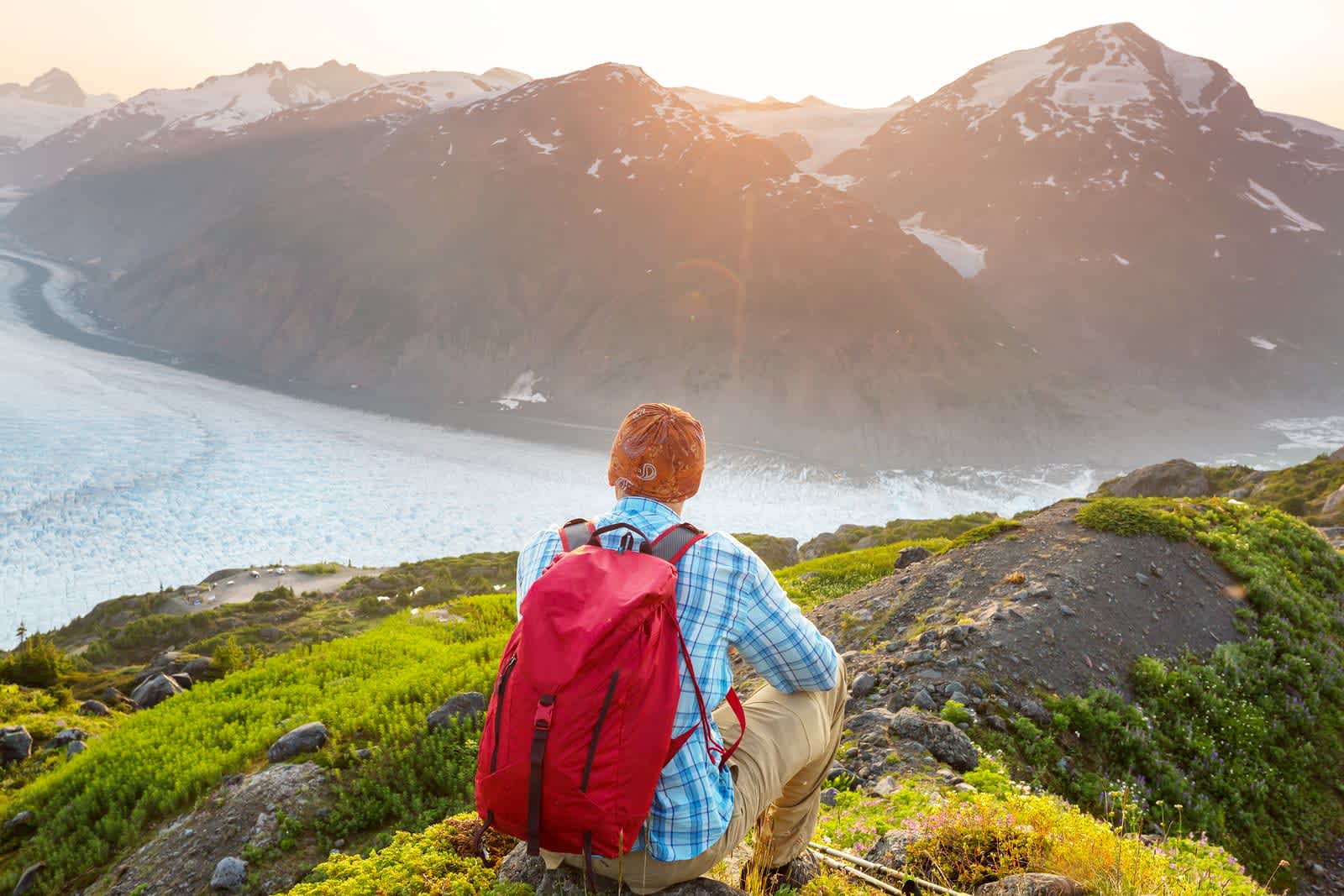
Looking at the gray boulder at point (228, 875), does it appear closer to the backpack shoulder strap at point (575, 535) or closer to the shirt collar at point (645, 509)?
the backpack shoulder strap at point (575, 535)

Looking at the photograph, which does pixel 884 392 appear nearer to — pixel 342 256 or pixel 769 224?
pixel 769 224

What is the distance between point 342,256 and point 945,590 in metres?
138

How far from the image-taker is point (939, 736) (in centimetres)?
631

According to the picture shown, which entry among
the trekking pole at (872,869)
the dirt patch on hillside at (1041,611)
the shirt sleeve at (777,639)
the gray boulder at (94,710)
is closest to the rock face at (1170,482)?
the dirt patch on hillside at (1041,611)

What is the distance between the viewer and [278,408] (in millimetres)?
82312

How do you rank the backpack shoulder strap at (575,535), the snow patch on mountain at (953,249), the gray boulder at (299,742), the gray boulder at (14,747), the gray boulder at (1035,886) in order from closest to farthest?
the backpack shoulder strap at (575,535) < the gray boulder at (1035,886) < the gray boulder at (299,742) < the gray boulder at (14,747) < the snow patch on mountain at (953,249)

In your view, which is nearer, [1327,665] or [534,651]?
[534,651]

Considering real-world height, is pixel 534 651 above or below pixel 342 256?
below

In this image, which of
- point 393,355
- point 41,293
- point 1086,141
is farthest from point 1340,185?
point 41,293

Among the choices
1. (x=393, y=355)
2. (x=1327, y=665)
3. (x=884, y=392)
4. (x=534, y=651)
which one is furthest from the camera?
(x=393, y=355)

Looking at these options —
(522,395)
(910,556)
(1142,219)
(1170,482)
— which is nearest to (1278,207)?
(1142,219)

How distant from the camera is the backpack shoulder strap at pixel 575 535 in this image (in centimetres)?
299

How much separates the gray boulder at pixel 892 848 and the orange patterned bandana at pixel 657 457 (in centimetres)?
290

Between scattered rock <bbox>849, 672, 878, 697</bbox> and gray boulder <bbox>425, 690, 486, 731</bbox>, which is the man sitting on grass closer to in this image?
scattered rock <bbox>849, 672, 878, 697</bbox>
